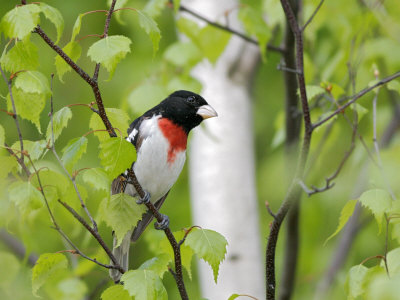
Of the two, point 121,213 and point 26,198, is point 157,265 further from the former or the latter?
point 26,198

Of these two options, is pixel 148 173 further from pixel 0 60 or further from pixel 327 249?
pixel 327 249

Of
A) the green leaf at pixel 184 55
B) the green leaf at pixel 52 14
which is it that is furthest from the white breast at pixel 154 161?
the green leaf at pixel 52 14

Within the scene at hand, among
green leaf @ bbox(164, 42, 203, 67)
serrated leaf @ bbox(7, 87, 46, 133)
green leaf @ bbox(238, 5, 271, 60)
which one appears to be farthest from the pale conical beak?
serrated leaf @ bbox(7, 87, 46, 133)

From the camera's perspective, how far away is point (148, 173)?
418cm

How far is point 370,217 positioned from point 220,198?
151 centimetres

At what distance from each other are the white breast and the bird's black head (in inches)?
5.8

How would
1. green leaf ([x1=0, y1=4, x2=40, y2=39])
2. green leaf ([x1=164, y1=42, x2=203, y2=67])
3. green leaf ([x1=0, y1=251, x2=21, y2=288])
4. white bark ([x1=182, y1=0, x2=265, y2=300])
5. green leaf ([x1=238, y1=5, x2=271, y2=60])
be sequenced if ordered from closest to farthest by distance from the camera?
green leaf ([x1=0, y1=4, x2=40, y2=39]) < green leaf ([x1=0, y1=251, x2=21, y2=288]) < green leaf ([x1=238, y1=5, x2=271, y2=60]) < green leaf ([x1=164, y1=42, x2=203, y2=67]) < white bark ([x1=182, y1=0, x2=265, y2=300])

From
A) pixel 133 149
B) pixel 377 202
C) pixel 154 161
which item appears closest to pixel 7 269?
pixel 154 161

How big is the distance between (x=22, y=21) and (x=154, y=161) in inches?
71.6

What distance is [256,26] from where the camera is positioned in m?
4.26

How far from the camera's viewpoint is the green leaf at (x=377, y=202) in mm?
2686

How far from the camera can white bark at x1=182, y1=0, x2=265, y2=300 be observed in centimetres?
495

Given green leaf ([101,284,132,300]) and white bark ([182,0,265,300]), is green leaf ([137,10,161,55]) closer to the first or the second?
green leaf ([101,284,132,300])

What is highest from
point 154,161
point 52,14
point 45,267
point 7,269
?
point 52,14
